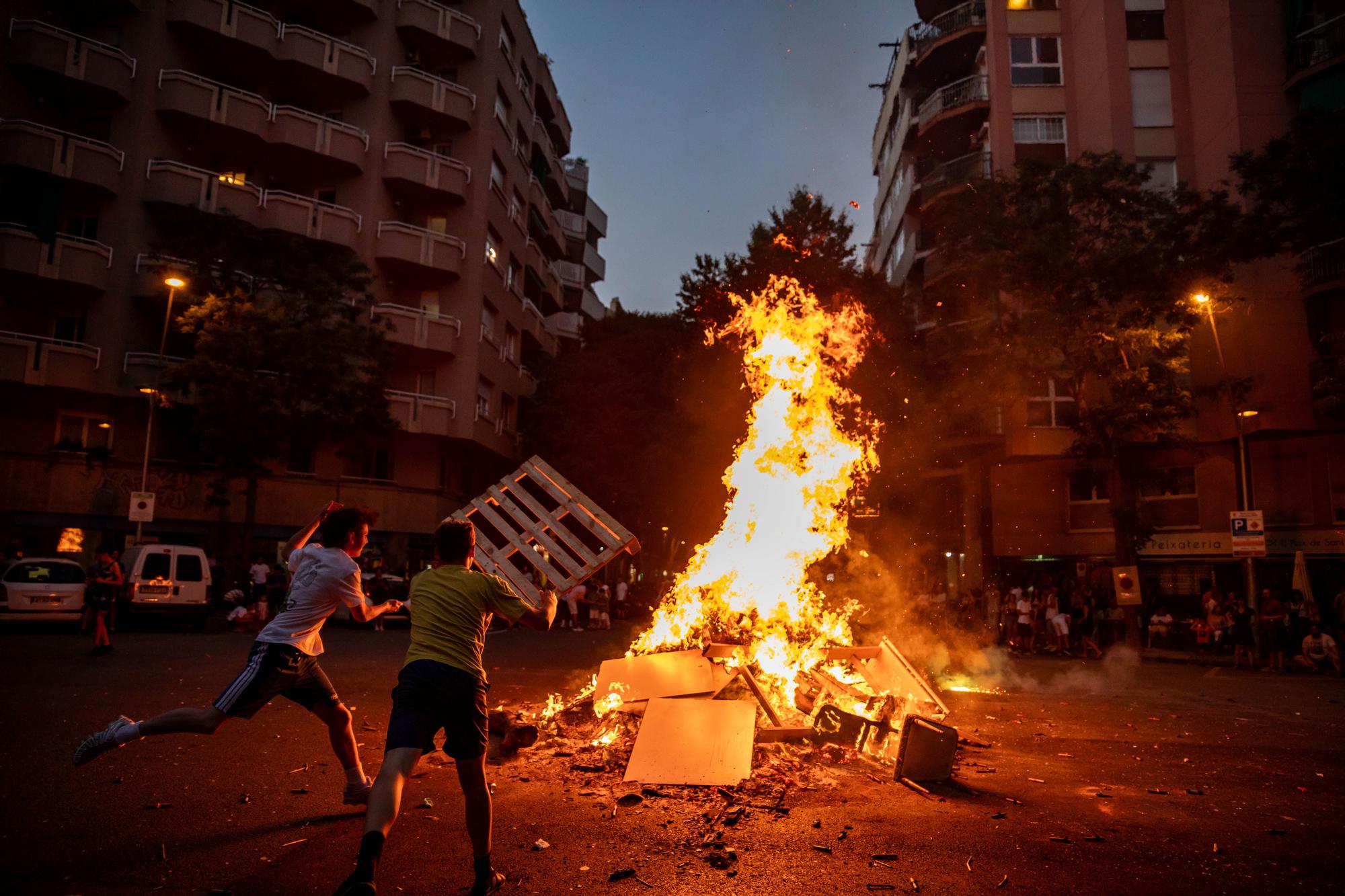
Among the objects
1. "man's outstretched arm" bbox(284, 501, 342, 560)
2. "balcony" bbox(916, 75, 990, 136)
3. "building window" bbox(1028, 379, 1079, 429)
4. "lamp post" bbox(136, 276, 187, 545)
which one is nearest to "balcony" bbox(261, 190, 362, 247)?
"lamp post" bbox(136, 276, 187, 545)

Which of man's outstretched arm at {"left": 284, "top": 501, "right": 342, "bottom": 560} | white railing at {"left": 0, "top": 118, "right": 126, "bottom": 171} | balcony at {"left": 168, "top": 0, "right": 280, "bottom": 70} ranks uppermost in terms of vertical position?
balcony at {"left": 168, "top": 0, "right": 280, "bottom": 70}

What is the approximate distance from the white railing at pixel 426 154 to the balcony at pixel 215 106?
12.7ft

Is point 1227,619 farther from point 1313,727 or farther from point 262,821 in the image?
point 262,821

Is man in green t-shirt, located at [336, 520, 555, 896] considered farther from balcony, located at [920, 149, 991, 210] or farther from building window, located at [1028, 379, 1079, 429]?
balcony, located at [920, 149, 991, 210]

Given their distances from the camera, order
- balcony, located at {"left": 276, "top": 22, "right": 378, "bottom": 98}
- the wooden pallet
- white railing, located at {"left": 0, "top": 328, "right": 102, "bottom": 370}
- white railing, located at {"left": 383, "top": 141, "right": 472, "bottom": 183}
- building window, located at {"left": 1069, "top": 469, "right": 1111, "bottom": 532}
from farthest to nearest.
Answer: white railing, located at {"left": 383, "top": 141, "right": 472, "bottom": 183} → balcony, located at {"left": 276, "top": 22, "right": 378, "bottom": 98} → building window, located at {"left": 1069, "top": 469, "right": 1111, "bottom": 532} → white railing, located at {"left": 0, "top": 328, "right": 102, "bottom": 370} → the wooden pallet

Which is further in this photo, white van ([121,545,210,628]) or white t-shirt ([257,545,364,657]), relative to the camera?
white van ([121,545,210,628])

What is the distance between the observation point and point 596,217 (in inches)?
2133

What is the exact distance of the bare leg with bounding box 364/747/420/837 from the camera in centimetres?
360

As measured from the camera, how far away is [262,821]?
512 cm

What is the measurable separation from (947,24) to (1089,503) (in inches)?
772

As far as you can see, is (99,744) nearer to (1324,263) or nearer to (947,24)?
(1324,263)

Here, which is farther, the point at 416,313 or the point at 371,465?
the point at 371,465

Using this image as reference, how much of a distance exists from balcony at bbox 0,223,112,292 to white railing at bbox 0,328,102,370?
1.94 feet

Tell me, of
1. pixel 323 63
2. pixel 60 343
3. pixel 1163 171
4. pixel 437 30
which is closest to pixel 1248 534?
pixel 1163 171
